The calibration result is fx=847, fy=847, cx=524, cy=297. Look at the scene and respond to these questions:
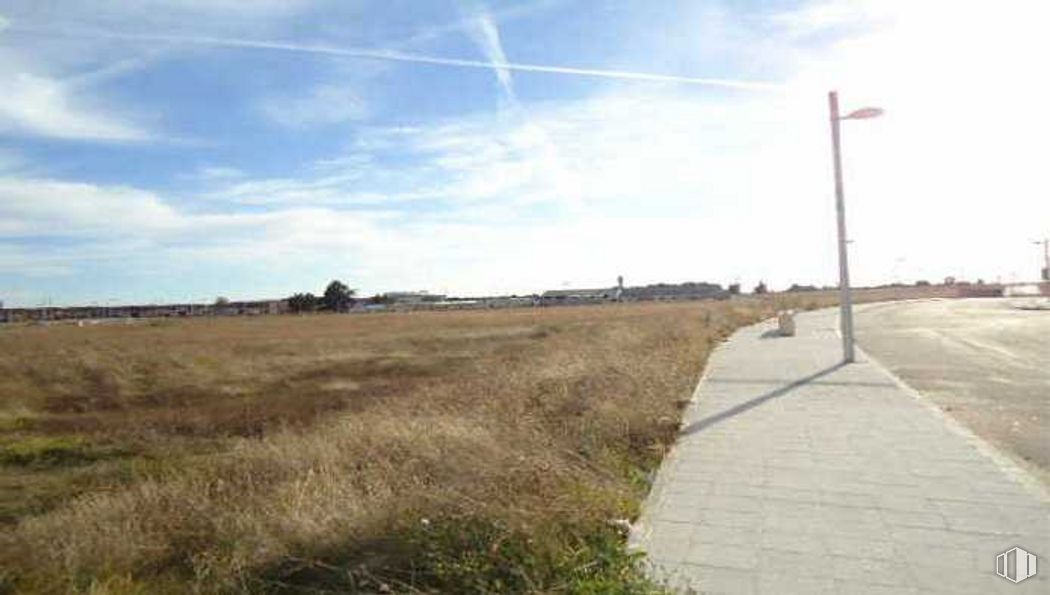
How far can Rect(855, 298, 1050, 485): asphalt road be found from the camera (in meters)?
9.37

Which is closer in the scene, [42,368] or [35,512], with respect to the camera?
[35,512]

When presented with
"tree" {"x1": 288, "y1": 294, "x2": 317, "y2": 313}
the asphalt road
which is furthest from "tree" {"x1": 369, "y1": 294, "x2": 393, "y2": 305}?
the asphalt road

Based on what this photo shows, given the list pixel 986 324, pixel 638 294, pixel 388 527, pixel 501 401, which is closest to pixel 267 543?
pixel 388 527

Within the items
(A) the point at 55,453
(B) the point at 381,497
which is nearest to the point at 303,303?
(A) the point at 55,453

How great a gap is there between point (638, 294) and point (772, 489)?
588 feet

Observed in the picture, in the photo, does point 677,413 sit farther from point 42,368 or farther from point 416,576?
point 42,368

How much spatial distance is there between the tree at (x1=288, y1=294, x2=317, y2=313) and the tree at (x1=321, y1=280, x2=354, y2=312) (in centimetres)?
246

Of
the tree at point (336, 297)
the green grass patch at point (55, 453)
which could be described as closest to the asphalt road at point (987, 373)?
the green grass patch at point (55, 453)

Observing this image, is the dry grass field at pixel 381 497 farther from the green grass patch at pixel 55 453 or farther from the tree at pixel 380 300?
the tree at pixel 380 300

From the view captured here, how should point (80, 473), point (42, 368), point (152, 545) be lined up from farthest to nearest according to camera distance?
point (42, 368)
point (80, 473)
point (152, 545)

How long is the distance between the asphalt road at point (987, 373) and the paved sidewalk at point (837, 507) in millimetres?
596

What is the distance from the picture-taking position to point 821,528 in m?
5.41

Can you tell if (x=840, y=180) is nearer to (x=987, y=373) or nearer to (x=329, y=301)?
(x=987, y=373)

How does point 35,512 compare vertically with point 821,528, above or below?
below
